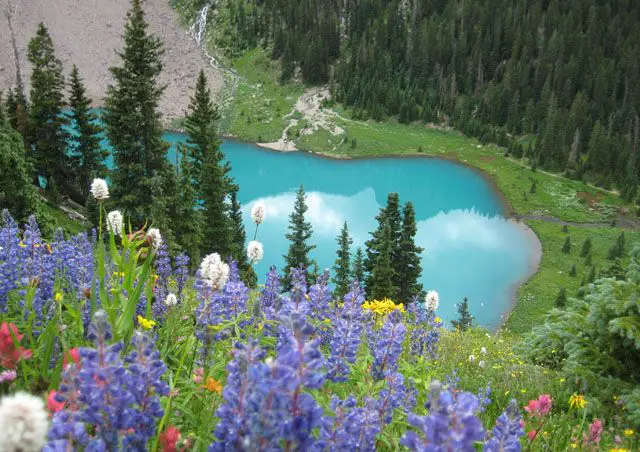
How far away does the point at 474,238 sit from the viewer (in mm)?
51594

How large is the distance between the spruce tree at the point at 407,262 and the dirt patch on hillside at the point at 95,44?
244 ft

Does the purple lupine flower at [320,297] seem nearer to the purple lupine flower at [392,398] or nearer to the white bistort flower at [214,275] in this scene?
the white bistort flower at [214,275]

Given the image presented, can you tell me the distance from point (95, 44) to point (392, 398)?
5135 inches

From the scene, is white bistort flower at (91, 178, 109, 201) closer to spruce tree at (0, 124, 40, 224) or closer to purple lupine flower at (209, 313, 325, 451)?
purple lupine flower at (209, 313, 325, 451)

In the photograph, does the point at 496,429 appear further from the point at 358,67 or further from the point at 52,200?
the point at 358,67

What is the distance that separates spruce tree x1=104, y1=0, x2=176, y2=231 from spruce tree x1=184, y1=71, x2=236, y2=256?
3.40m

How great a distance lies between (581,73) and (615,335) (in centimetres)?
11041

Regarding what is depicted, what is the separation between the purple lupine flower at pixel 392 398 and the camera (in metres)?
3.24

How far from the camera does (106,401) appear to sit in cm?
198

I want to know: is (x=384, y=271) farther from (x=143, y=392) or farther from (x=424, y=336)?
(x=143, y=392)

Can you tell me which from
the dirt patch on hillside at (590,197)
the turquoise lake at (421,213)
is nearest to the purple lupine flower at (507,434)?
the turquoise lake at (421,213)

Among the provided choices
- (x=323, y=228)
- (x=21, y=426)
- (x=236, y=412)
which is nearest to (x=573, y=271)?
(x=323, y=228)

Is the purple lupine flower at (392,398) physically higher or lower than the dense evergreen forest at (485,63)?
lower

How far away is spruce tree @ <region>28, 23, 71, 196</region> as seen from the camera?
104 feet
